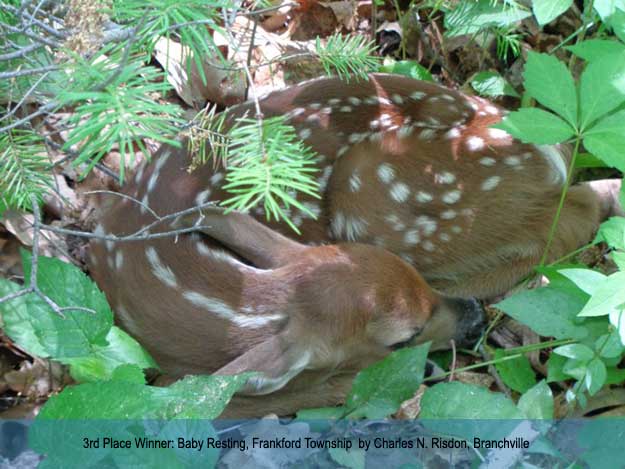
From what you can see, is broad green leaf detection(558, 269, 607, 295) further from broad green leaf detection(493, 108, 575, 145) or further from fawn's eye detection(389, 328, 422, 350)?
fawn's eye detection(389, 328, 422, 350)

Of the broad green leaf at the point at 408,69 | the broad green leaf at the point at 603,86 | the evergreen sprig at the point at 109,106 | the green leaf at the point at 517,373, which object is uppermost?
the evergreen sprig at the point at 109,106

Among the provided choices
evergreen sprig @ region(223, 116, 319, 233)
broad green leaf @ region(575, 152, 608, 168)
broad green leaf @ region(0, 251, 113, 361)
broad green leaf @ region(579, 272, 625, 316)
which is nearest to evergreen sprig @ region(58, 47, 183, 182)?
evergreen sprig @ region(223, 116, 319, 233)

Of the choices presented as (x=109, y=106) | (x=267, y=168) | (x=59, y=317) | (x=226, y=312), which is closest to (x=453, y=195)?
(x=226, y=312)

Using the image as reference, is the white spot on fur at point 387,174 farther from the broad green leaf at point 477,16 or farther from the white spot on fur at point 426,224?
the broad green leaf at point 477,16

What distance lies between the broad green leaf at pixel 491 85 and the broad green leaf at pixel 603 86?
3.96 feet

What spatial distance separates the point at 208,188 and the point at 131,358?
763 millimetres

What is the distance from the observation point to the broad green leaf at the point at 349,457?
8.41 feet

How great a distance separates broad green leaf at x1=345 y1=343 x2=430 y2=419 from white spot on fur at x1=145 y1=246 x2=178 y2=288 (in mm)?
751

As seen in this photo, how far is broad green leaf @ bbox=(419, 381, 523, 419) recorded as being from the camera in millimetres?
2566

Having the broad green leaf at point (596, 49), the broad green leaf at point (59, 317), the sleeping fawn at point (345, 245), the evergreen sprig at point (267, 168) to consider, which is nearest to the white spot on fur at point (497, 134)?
the sleeping fawn at point (345, 245)

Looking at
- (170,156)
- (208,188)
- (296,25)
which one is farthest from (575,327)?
(296,25)

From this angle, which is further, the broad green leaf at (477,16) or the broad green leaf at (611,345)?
the broad green leaf at (477,16)

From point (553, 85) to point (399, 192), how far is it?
78 cm

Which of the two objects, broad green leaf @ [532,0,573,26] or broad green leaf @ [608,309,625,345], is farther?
broad green leaf @ [532,0,573,26]
